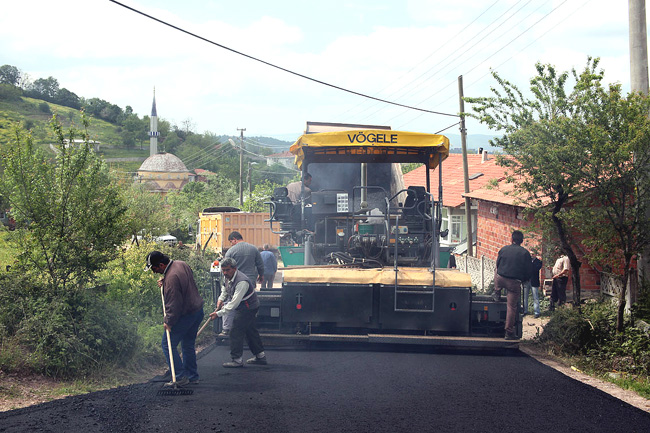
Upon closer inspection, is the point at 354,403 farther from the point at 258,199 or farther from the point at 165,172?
the point at 165,172

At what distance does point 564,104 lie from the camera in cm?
1038

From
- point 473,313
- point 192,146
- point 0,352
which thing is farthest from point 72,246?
point 192,146

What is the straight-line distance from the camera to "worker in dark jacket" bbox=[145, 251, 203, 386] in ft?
23.4

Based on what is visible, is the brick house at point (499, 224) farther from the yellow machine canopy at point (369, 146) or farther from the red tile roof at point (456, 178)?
the yellow machine canopy at point (369, 146)

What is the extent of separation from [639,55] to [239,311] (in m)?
7.00

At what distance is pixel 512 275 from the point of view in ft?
30.5

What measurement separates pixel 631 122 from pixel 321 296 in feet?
16.5

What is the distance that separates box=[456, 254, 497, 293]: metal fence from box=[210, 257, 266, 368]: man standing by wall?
29.1ft

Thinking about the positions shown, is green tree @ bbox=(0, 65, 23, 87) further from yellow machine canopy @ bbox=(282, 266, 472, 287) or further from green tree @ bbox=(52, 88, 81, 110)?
yellow machine canopy @ bbox=(282, 266, 472, 287)

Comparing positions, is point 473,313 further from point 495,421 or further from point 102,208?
point 102,208

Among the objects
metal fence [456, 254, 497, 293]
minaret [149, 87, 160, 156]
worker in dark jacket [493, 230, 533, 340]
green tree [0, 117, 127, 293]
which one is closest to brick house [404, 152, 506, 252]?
metal fence [456, 254, 497, 293]

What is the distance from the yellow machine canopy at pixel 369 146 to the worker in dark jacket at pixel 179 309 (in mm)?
3115

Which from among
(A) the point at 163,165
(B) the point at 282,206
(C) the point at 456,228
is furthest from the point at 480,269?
(A) the point at 163,165

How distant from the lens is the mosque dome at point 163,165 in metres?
97.1
